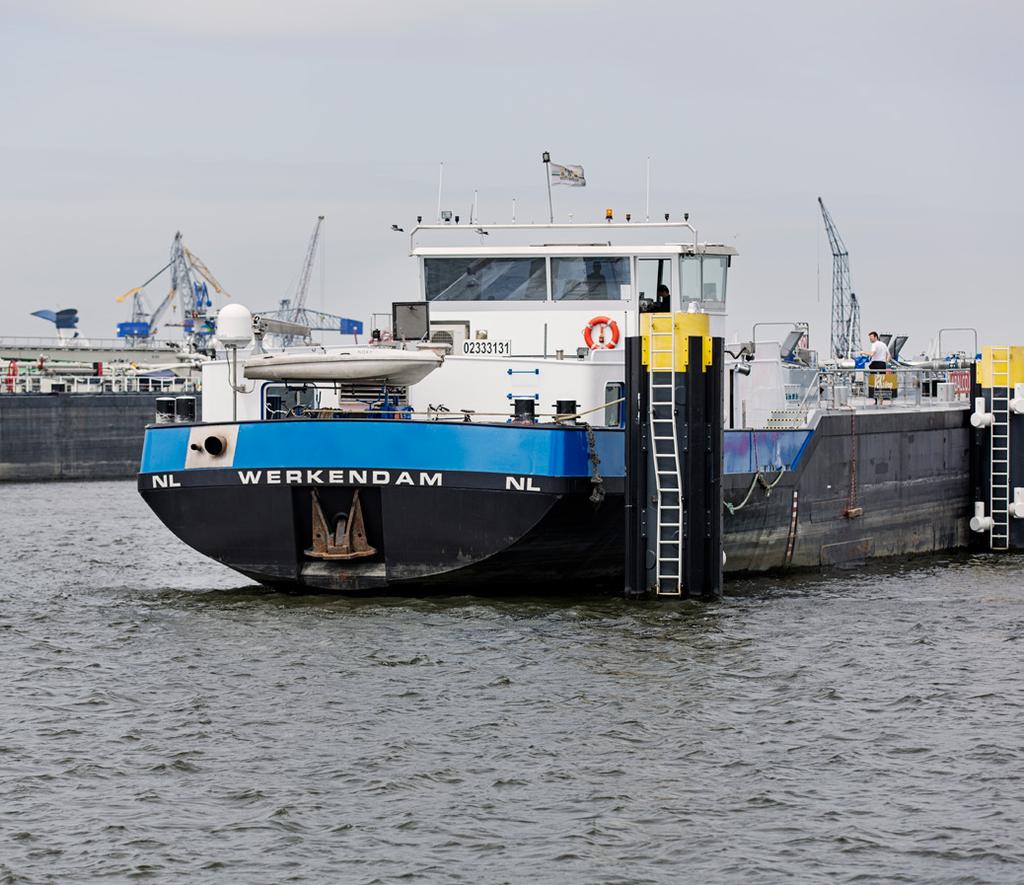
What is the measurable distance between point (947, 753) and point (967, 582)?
12.2m

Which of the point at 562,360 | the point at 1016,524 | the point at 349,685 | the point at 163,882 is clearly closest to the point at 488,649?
the point at 349,685

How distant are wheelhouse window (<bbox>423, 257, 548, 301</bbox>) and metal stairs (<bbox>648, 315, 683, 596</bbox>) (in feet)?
14.8

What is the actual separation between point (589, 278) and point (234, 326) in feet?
19.4

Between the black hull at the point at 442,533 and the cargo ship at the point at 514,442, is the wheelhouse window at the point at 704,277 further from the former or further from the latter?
the black hull at the point at 442,533

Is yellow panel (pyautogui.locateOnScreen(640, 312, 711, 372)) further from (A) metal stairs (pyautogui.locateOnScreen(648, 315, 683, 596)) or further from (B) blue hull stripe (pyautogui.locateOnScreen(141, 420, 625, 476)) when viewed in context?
(B) blue hull stripe (pyautogui.locateOnScreen(141, 420, 625, 476))

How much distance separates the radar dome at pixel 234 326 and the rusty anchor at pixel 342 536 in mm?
2480

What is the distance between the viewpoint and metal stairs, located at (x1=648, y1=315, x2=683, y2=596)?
68.3 ft

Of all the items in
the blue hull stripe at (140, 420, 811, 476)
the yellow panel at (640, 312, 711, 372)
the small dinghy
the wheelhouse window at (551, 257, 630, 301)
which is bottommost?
the blue hull stripe at (140, 420, 811, 476)

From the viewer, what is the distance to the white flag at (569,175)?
27859mm

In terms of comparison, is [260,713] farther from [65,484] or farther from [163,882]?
[65,484]

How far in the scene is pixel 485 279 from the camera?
25344 mm

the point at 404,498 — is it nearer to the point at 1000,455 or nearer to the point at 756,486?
the point at 756,486

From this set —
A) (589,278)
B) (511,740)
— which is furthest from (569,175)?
(511,740)

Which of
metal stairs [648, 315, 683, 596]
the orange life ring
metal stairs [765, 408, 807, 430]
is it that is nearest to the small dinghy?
metal stairs [648, 315, 683, 596]
